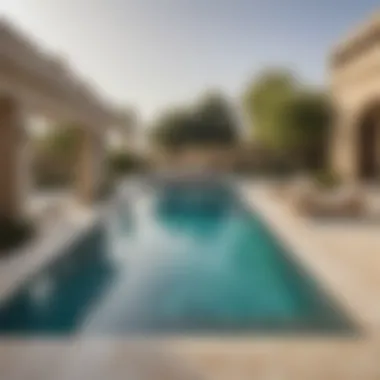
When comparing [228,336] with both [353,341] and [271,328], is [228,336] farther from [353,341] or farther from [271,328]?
[353,341]

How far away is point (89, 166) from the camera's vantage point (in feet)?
52.6

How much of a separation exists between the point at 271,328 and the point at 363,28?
42.8ft

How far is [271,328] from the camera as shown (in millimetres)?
5215

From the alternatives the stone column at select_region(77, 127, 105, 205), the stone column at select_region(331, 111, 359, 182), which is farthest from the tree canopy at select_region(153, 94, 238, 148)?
the stone column at select_region(77, 127, 105, 205)

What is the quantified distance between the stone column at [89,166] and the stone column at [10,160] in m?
5.70

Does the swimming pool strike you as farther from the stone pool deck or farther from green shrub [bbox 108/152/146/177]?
green shrub [bbox 108/152/146/177]

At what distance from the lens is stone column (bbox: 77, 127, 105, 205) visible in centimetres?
1576

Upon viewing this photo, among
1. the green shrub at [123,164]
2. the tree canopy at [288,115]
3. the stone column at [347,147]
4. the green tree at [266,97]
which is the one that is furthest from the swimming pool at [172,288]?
the green tree at [266,97]

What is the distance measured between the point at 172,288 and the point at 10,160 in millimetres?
4404

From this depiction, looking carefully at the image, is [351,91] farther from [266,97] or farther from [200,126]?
[200,126]

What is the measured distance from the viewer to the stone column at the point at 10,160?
930cm

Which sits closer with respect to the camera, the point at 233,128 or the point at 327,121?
the point at 327,121

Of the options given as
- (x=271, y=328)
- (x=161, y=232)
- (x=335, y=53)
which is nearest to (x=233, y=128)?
(x=335, y=53)

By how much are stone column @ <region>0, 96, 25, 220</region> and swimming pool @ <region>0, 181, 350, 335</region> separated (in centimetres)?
138
